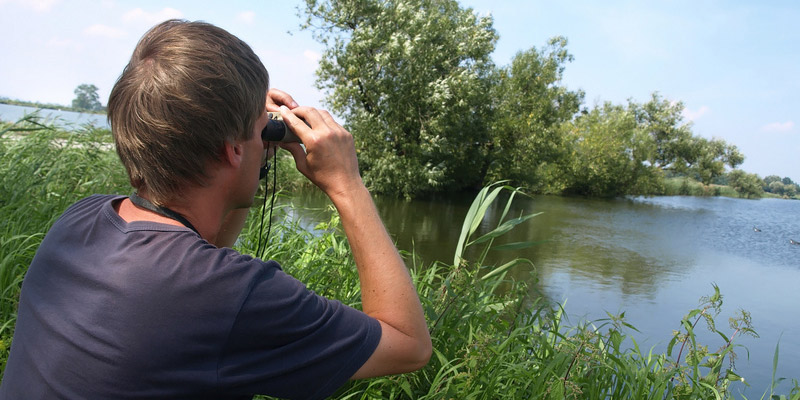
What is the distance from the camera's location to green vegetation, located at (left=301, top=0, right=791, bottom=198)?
560 inches

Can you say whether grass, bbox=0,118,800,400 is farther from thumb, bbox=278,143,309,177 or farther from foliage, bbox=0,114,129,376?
thumb, bbox=278,143,309,177

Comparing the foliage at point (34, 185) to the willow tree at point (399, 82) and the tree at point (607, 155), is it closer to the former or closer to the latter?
the willow tree at point (399, 82)

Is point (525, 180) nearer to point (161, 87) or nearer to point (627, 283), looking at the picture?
point (627, 283)

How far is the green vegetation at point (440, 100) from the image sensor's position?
14.2 metres

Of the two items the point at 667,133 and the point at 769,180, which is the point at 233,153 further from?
the point at 769,180

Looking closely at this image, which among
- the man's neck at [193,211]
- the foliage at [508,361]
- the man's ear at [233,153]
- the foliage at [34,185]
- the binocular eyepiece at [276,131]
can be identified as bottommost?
the foliage at [508,361]

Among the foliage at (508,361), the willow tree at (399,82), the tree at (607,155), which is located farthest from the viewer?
the tree at (607,155)

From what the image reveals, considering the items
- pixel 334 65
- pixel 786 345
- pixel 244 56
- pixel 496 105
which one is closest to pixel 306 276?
pixel 244 56

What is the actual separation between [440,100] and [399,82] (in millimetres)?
1264

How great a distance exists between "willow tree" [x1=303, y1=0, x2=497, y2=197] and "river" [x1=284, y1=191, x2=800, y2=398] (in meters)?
1.34

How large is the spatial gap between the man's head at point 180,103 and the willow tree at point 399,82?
12945mm

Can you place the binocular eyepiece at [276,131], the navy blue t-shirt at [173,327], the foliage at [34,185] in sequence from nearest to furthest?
1. the navy blue t-shirt at [173,327]
2. the binocular eyepiece at [276,131]
3. the foliage at [34,185]

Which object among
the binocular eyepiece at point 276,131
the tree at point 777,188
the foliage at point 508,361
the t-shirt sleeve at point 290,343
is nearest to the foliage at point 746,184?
the tree at point 777,188

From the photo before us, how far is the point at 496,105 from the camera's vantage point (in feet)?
61.3
